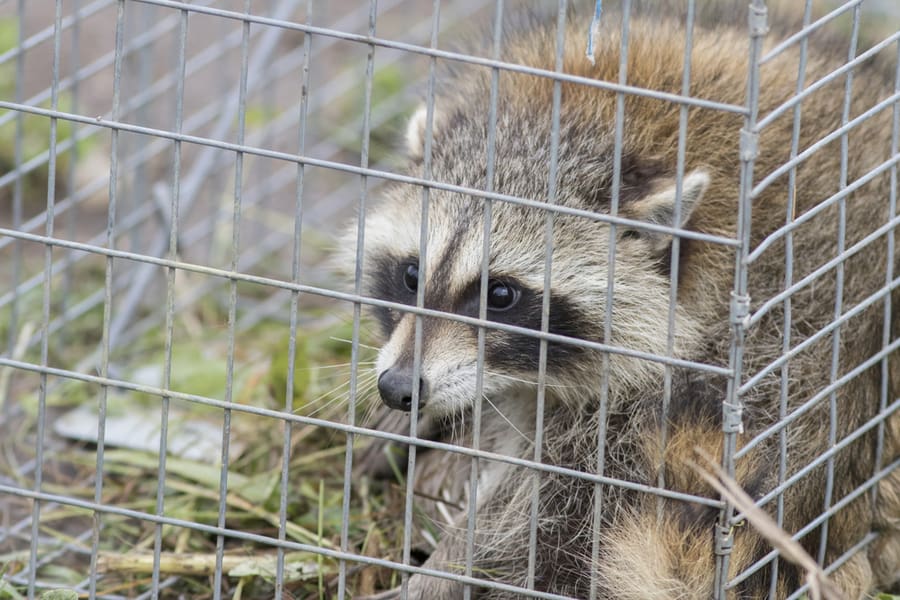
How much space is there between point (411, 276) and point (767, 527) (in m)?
1.30

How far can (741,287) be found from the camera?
231cm

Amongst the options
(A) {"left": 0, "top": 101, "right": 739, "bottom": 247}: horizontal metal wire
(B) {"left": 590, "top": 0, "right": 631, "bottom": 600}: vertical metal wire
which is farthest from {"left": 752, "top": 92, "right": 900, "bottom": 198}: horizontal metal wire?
(B) {"left": 590, "top": 0, "right": 631, "bottom": 600}: vertical metal wire

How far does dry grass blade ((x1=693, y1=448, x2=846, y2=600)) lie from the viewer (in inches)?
89.0

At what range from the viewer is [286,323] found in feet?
15.8

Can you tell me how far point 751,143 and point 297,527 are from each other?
5.83ft

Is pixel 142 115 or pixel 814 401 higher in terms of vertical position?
pixel 142 115

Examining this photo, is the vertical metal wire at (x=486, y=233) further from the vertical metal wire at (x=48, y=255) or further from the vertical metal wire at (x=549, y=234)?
the vertical metal wire at (x=48, y=255)

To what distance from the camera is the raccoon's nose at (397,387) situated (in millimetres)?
2811

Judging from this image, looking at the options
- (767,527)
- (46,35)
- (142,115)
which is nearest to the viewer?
(767,527)

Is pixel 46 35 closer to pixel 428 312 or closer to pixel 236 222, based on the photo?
pixel 236 222

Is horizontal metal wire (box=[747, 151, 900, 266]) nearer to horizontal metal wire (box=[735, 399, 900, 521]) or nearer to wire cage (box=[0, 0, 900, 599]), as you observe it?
wire cage (box=[0, 0, 900, 599])

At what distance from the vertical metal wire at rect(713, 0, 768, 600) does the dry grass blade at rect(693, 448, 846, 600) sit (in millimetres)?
35

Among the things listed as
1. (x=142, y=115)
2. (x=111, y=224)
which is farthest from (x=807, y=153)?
(x=142, y=115)

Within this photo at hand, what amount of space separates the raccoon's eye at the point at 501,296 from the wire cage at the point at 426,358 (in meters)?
0.07
